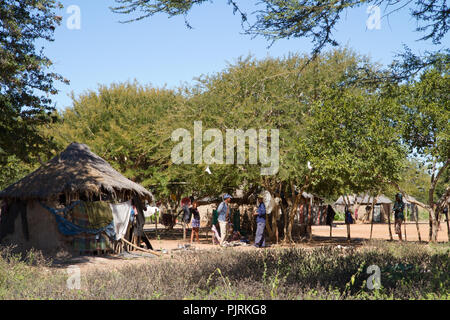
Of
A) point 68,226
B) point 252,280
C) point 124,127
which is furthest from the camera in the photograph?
point 124,127

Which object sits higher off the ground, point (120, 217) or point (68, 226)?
point (120, 217)

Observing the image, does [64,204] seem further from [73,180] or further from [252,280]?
[252,280]

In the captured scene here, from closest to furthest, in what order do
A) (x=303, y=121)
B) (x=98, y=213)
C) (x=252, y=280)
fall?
(x=252, y=280) < (x=98, y=213) < (x=303, y=121)

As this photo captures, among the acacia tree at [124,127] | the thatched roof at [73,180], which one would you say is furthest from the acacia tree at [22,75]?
the acacia tree at [124,127]

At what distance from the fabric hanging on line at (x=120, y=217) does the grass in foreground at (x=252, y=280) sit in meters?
7.16

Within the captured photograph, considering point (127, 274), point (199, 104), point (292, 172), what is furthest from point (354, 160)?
point (127, 274)

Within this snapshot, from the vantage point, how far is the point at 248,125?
1938 centimetres

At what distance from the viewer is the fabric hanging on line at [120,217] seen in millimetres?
16656

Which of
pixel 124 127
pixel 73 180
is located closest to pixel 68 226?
pixel 73 180

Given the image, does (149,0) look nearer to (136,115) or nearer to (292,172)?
A: (292,172)

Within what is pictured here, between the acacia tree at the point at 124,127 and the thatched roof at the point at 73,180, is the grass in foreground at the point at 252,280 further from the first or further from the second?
the acacia tree at the point at 124,127

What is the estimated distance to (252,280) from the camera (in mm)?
6836

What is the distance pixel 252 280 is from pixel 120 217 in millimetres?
10847

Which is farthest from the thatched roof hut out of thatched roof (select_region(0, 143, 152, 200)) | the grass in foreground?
the grass in foreground
